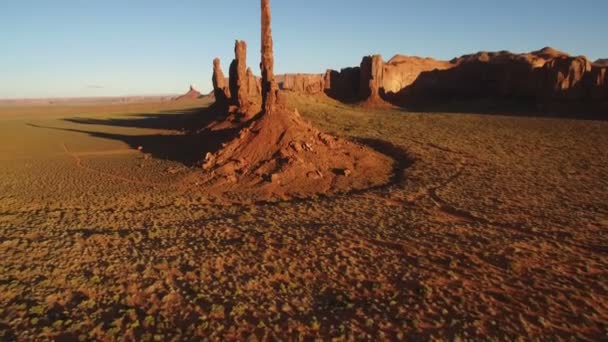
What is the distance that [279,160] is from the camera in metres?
15.2

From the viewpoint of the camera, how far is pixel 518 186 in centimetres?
1269

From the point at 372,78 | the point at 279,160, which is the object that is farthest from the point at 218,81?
the point at 279,160

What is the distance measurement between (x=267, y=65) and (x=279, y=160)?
479 cm

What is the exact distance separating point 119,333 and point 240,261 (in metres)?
2.61

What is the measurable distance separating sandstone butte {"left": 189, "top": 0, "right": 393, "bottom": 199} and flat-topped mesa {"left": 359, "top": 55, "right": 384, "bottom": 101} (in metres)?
27.6

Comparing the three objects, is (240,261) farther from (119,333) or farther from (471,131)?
(471,131)

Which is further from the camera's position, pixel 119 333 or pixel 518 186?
pixel 518 186

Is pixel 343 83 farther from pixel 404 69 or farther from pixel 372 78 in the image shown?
pixel 404 69

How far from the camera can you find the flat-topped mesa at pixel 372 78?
43781mm

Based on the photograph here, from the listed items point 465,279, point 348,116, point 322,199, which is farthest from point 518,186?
point 348,116

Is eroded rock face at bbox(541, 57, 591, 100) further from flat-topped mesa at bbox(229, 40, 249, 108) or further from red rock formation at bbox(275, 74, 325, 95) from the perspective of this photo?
flat-topped mesa at bbox(229, 40, 249, 108)

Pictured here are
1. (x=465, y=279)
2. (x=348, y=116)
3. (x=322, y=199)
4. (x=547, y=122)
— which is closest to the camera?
(x=465, y=279)

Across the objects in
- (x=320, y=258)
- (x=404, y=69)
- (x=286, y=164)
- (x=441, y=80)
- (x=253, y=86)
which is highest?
(x=404, y=69)

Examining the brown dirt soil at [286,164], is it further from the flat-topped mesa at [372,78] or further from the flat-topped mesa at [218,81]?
the flat-topped mesa at [372,78]
